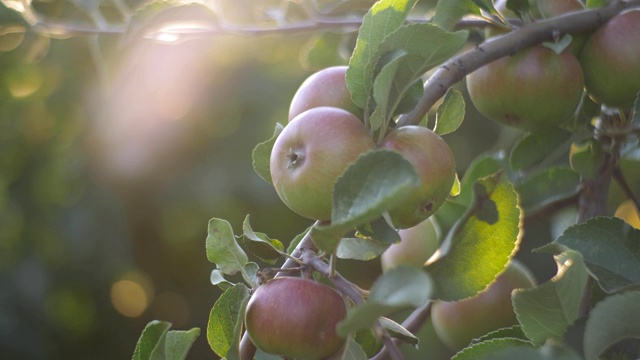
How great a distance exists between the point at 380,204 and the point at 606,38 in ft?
1.53

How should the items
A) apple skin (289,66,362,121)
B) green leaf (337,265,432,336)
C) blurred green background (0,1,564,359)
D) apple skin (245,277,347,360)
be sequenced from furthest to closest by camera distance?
blurred green background (0,1,564,359) → apple skin (289,66,362,121) → apple skin (245,277,347,360) → green leaf (337,265,432,336)

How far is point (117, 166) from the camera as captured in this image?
235 centimetres

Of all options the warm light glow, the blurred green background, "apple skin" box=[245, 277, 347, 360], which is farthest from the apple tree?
the warm light glow

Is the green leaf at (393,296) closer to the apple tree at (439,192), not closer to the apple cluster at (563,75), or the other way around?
the apple tree at (439,192)

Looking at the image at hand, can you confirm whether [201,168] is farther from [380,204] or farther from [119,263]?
[380,204]

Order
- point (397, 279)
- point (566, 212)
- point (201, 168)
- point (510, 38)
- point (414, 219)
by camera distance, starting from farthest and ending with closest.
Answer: point (201, 168) → point (566, 212) → point (510, 38) → point (414, 219) → point (397, 279)

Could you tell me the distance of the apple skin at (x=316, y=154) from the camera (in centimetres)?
62

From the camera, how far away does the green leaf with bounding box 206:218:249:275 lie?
2.26 feet

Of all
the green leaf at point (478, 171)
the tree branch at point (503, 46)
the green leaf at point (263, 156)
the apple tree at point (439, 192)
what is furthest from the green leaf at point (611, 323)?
the green leaf at point (478, 171)

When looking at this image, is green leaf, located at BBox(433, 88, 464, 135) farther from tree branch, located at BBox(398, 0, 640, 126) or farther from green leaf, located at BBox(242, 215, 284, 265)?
green leaf, located at BBox(242, 215, 284, 265)

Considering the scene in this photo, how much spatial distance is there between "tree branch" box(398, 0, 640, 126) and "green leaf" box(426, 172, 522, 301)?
0.09 meters

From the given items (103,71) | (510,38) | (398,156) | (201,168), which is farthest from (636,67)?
(201,168)

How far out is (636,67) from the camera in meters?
0.86

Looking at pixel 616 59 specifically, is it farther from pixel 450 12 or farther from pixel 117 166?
pixel 117 166
